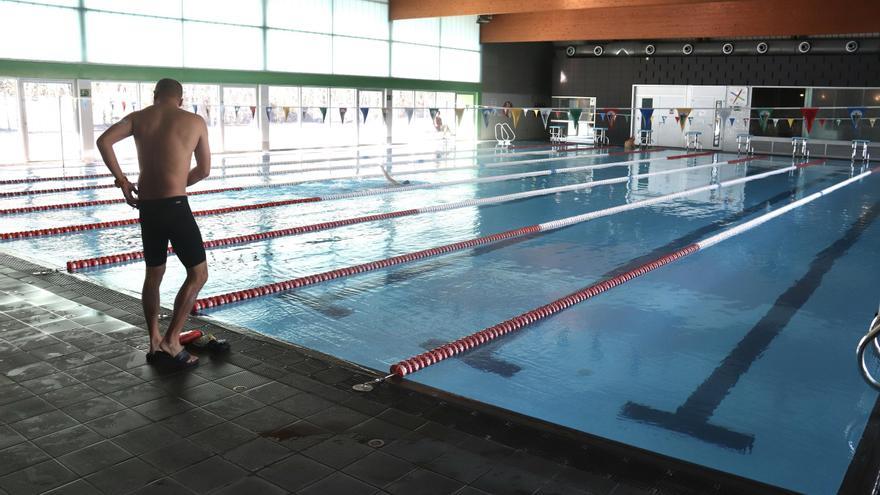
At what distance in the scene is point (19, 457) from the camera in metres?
2.77

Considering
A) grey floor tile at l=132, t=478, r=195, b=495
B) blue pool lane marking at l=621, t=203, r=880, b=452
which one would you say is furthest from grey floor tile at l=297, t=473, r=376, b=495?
blue pool lane marking at l=621, t=203, r=880, b=452

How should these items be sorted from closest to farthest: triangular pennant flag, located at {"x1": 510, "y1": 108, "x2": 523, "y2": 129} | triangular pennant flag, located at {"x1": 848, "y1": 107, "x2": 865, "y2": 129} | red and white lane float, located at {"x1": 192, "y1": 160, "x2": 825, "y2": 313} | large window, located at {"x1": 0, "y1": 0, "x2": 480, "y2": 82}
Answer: red and white lane float, located at {"x1": 192, "y1": 160, "x2": 825, "y2": 313} < large window, located at {"x1": 0, "y1": 0, "x2": 480, "y2": 82} < triangular pennant flag, located at {"x1": 848, "y1": 107, "x2": 865, "y2": 129} < triangular pennant flag, located at {"x1": 510, "y1": 108, "x2": 523, "y2": 129}

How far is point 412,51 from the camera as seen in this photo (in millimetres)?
25547

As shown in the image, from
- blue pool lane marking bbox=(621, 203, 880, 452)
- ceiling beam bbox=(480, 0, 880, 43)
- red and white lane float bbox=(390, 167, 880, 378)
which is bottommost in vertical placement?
blue pool lane marking bbox=(621, 203, 880, 452)

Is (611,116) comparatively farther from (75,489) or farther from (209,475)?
(75,489)

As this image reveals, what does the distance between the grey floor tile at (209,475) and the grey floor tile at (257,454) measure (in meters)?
0.04

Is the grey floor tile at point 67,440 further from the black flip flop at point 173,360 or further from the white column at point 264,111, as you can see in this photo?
the white column at point 264,111

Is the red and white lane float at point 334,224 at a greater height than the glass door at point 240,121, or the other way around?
the glass door at point 240,121

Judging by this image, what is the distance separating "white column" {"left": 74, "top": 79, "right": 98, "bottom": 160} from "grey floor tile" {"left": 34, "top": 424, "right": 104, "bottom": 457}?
53.6ft

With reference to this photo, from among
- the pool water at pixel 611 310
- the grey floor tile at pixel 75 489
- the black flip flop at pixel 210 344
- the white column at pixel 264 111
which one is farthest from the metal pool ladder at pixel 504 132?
the grey floor tile at pixel 75 489

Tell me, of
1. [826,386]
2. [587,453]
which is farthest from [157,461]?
[826,386]

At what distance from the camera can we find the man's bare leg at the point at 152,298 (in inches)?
147

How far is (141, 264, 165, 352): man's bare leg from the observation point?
12.3 feet

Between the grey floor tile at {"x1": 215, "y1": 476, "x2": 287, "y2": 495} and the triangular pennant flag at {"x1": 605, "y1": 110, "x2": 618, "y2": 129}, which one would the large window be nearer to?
the triangular pennant flag at {"x1": 605, "y1": 110, "x2": 618, "y2": 129}
